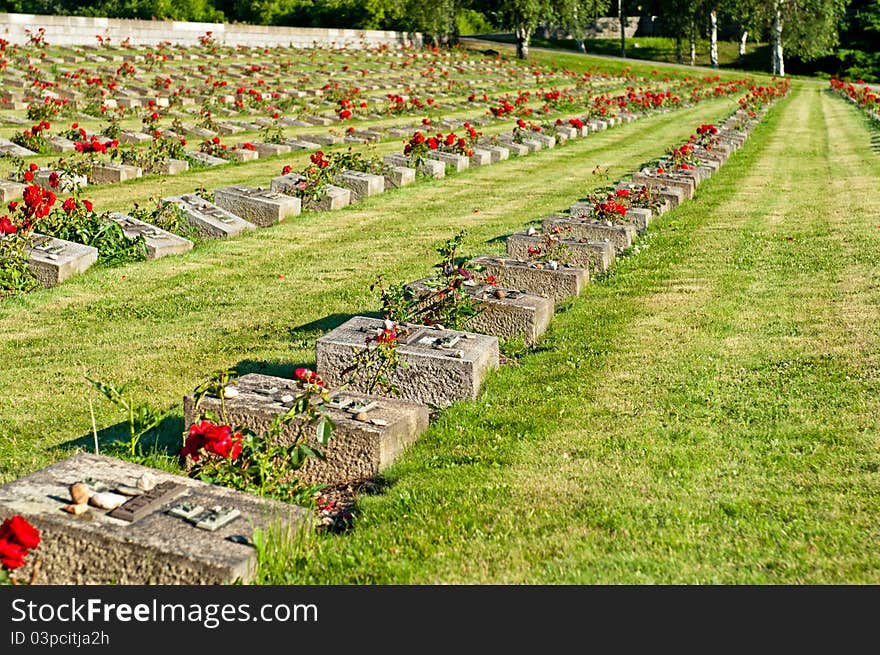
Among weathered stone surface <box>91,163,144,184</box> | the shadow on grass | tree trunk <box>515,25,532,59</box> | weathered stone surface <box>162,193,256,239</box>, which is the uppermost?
tree trunk <box>515,25,532,59</box>

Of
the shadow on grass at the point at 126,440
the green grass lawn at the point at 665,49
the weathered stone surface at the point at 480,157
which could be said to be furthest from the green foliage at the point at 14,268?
the green grass lawn at the point at 665,49

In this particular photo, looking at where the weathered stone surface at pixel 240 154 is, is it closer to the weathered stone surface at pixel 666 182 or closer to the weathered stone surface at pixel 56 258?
the weathered stone surface at pixel 666 182

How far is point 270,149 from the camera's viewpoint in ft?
68.4

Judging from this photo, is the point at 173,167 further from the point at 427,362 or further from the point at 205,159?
the point at 427,362

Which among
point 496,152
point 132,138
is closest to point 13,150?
point 132,138

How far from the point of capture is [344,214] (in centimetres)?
1522

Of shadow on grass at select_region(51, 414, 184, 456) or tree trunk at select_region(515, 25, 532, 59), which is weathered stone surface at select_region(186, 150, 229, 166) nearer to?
shadow on grass at select_region(51, 414, 184, 456)

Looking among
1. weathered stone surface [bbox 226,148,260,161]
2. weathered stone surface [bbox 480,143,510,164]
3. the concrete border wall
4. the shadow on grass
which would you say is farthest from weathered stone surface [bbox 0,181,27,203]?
the concrete border wall

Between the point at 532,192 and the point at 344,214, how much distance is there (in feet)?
12.3

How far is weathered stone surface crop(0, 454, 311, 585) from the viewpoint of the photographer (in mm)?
4203

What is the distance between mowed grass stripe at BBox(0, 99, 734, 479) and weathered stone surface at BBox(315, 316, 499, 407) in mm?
847

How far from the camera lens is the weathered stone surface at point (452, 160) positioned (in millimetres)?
19766

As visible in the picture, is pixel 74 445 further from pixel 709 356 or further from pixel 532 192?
pixel 532 192
